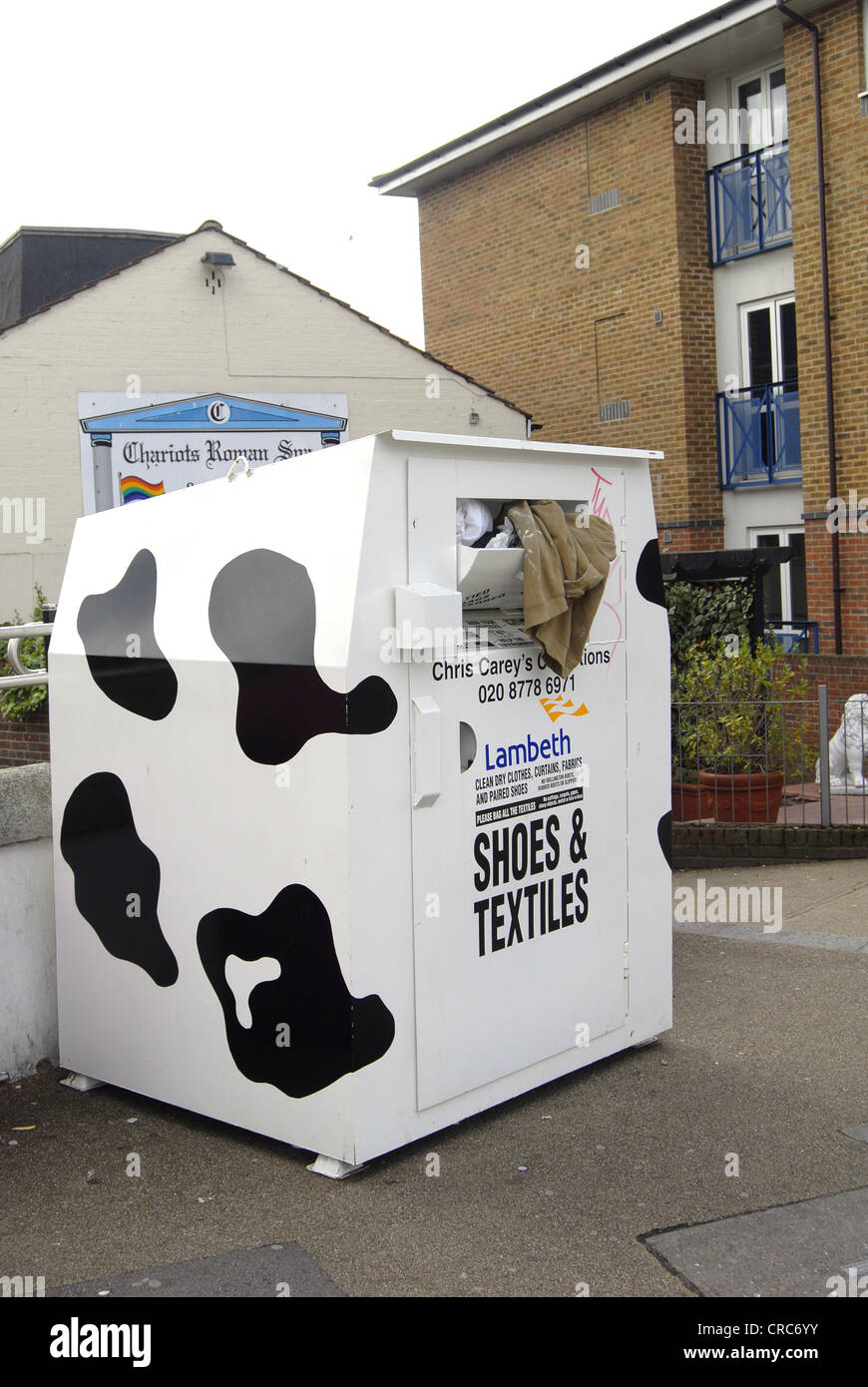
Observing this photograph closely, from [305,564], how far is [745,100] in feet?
53.7

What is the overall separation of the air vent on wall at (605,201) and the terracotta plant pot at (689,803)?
462 inches

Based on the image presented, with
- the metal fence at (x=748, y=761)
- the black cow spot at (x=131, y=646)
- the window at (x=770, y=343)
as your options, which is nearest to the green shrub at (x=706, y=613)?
the metal fence at (x=748, y=761)

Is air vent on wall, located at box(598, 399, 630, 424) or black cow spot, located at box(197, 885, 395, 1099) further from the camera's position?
air vent on wall, located at box(598, 399, 630, 424)

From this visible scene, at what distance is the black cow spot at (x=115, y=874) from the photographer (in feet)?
15.1

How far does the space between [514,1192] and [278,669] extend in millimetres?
1780

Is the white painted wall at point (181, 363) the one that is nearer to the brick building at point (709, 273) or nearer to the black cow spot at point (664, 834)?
the brick building at point (709, 273)

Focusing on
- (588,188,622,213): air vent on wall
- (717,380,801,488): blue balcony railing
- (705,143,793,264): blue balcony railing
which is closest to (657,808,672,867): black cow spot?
(717,380,801,488): blue balcony railing

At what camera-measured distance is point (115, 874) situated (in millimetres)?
4750

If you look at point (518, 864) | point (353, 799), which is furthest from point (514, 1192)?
point (353, 799)

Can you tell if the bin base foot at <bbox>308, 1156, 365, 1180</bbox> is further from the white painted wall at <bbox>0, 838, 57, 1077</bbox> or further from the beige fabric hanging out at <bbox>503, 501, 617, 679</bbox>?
the beige fabric hanging out at <bbox>503, 501, 617, 679</bbox>

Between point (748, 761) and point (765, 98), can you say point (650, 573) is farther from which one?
point (765, 98)

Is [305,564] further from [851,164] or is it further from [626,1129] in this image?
[851,164]

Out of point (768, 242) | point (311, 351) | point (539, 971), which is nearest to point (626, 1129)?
point (539, 971)

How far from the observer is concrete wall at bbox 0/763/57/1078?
4988mm
